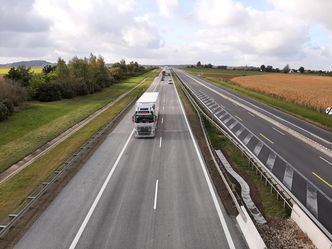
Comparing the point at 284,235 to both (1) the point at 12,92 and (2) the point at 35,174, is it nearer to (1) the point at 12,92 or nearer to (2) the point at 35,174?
(2) the point at 35,174

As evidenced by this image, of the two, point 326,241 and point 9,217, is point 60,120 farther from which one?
point 326,241

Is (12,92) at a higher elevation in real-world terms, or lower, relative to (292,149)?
higher

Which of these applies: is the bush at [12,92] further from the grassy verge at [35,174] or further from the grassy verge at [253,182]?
the grassy verge at [253,182]

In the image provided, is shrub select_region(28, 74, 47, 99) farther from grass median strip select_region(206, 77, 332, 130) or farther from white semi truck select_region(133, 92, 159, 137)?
grass median strip select_region(206, 77, 332, 130)

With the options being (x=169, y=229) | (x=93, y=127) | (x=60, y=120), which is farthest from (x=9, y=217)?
(x=60, y=120)

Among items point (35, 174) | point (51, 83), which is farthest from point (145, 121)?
point (51, 83)

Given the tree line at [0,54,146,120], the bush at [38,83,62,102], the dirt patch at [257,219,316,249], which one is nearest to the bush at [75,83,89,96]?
the tree line at [0,54,146,120]

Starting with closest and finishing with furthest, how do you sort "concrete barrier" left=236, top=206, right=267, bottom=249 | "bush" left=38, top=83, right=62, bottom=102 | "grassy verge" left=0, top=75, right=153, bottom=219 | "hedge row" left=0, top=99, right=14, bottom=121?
1. "concrete barrier" left=236, top=206, right=267, bottom=249
2. "grassy verge" left=0, top=75, right=153, bottom=219
3. "hedge row" left=0, top=99, right=14, bottom=121
4. "bush" left=38, top=83, right=62, bottom=102
